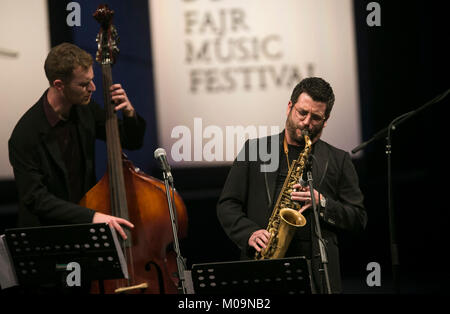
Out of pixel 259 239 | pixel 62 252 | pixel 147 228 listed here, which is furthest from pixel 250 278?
pixel 62 252

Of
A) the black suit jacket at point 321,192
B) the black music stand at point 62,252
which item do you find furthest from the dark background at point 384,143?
the black music stand at point 62,252

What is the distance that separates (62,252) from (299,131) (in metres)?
1.41

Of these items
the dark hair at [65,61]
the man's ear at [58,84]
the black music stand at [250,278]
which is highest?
the dark hair at [65,61]

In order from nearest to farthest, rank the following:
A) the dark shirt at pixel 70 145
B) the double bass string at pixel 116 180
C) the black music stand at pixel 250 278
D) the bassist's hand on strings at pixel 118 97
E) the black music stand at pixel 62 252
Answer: the black music stand at pixel 250 278 < the black music stand at pixel 62 252 < the double bass string at pixel 116 180 < the bassist's hand on strings at pixel 118 97 < the dark shirt at pixel 70 145

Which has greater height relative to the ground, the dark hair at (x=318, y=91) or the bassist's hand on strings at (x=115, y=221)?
the dark hair at (x=318, y=91)

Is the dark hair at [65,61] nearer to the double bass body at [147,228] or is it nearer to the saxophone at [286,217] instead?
the double bass body at [147,228]

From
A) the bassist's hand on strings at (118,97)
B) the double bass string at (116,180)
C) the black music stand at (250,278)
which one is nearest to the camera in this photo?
the black music stand at (250,278)

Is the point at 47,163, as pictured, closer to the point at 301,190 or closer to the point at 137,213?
the point at 137,213

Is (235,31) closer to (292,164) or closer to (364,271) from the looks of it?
(292,164)

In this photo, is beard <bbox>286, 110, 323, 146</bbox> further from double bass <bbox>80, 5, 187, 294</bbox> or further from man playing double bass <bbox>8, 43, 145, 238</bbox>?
man playing double bass <bbox>8, 43, 145, 238</bbox>

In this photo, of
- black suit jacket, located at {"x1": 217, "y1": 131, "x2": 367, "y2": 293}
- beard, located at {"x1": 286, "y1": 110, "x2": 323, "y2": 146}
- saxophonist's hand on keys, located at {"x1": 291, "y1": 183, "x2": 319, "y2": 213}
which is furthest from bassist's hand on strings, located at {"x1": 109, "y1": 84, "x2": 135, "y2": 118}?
saxophonist's hand on keys, located at {"x1": 291, "y1": 183, "x2": 319, "y2": 213}

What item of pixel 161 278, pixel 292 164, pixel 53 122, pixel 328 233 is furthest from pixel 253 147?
pixel 53 122

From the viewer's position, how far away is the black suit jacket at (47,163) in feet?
11.5

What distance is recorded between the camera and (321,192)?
11.6 feet
